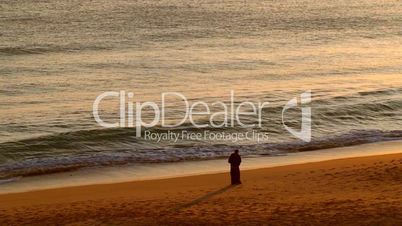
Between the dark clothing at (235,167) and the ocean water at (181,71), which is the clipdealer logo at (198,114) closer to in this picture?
the ocean water at (181,71)

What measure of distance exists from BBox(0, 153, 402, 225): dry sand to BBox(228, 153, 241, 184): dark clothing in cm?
29

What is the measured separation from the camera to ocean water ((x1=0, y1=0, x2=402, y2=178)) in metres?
25.4

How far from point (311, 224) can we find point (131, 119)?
14.8 metres

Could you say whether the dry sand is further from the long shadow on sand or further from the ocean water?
the ocean water

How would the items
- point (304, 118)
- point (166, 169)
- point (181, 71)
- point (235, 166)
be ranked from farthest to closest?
point (181, 71) → point (304, 118) → point (166, 169) → point (235, 166)

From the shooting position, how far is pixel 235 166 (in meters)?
19.1

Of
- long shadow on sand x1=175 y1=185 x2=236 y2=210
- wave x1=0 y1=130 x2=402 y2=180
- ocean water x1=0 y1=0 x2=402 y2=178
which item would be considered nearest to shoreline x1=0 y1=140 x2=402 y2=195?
wave x1=0 y1=130 x2=402 y2=180

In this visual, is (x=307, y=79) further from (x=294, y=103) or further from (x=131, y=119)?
(x=131, y=119)

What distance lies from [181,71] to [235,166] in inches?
770

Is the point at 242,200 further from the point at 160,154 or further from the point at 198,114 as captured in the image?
the point at 198,114

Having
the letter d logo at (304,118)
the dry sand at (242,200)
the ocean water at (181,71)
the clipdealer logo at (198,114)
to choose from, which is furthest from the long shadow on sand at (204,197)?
the letter d logo at (304,118)

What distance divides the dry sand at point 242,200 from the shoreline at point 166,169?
0.73m

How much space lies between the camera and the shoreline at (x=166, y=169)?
20.7m

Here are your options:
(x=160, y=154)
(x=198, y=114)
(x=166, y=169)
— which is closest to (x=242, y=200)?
(x=166, y=169)
